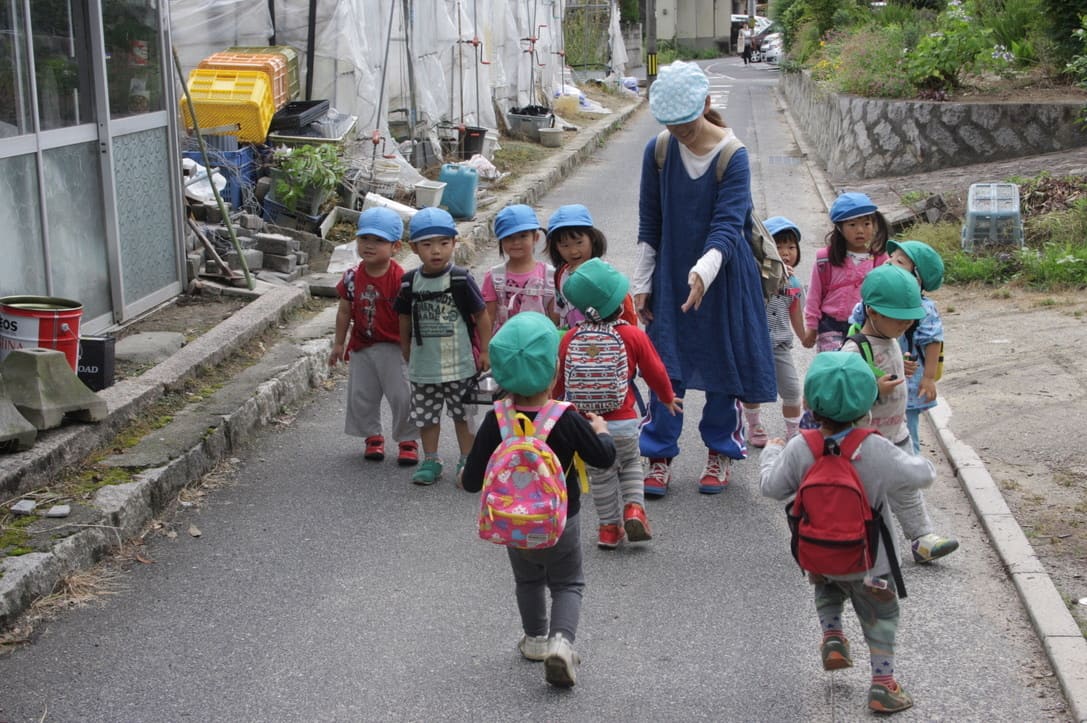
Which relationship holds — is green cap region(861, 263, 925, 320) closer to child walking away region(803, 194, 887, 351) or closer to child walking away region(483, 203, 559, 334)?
child walking away region(803, 194, 887, 351)

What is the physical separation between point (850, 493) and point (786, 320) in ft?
8.77

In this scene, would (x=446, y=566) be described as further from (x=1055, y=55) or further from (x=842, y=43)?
(x=842, y=43)

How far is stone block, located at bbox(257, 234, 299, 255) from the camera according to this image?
9750mm

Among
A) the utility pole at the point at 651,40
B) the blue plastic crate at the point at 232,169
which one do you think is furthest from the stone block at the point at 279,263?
the utility pole at the point at 651,40

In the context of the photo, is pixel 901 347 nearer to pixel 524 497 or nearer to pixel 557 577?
pixel 557 577

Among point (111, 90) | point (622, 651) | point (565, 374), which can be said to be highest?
point (111, 90)

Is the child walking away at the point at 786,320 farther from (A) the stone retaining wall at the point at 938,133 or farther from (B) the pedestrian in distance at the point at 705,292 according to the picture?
(A) the stone retaining wall at the point at 938,133

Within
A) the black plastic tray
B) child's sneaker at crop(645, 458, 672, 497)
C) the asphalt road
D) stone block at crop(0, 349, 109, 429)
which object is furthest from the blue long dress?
the black plastic tray

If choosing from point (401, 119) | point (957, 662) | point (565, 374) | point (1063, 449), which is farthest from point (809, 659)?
point (401, 119)

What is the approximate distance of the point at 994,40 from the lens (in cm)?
1595

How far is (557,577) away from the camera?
3.87m

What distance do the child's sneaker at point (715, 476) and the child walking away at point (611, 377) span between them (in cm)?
73

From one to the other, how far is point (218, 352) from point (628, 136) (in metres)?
18.7

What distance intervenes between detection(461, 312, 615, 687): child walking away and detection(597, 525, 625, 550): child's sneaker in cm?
107
